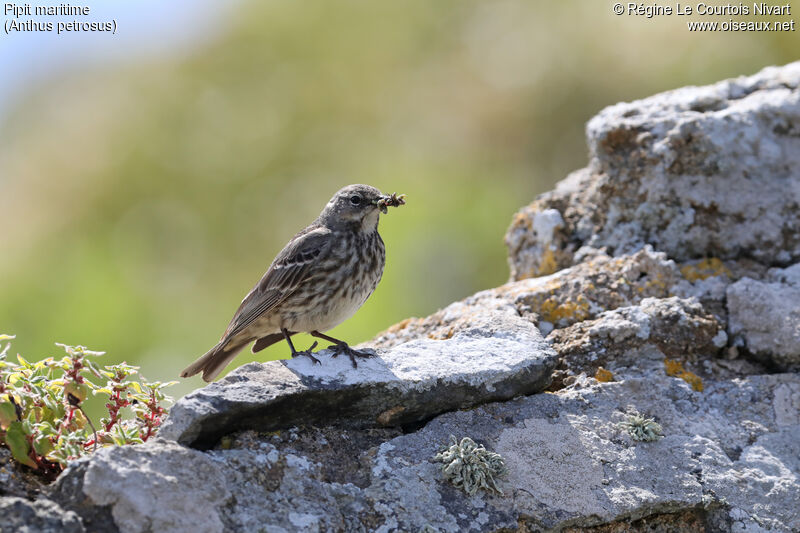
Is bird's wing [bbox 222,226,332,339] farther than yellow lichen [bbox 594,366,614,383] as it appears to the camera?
Yes

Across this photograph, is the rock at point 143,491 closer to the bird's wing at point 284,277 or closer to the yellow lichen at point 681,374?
the bird's wing at point 284,277

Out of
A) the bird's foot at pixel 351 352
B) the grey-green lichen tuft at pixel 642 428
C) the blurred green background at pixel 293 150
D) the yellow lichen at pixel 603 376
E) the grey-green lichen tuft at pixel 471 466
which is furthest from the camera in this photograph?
the blurred green background at pixel 293 150

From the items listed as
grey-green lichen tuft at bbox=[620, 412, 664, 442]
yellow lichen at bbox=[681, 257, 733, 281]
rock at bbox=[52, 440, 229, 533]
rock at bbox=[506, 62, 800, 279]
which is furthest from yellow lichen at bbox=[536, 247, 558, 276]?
rock at bbox=[52, 440, 229, 533]

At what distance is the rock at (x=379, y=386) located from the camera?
10.6 feet

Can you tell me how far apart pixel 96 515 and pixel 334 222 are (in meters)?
2.87

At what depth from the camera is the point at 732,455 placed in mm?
3756

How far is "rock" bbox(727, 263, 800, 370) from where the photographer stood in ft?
13.8

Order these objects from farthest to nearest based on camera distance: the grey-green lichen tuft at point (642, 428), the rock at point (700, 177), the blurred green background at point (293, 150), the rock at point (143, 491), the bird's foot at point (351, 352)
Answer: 1. the blurred green background at point (293, 150)
2. the rock at point (700, 177)
3. the bird's foot at point (351, 352)
4. the grey-green lichen tuft at point (642, 428)
5. the rock at point (143, 491)

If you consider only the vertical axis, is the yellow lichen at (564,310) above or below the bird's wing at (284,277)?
below

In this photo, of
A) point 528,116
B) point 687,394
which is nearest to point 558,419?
point 687,394

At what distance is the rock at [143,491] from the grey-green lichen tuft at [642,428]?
1.84 metres

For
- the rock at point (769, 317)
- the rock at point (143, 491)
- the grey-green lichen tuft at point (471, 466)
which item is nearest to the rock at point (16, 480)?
the rock at point (143, 491)

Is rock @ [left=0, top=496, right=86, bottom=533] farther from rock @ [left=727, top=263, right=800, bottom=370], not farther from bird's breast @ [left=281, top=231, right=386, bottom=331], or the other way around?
rock @ [left=727, top=263, right=800, bottom=370]

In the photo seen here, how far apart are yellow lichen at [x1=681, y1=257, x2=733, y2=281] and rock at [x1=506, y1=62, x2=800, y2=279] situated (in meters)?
0.12
